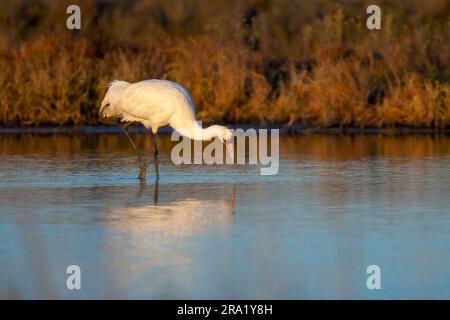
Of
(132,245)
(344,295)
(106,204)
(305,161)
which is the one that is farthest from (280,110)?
(344,295)

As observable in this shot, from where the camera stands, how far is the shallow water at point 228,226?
10141 millimetres

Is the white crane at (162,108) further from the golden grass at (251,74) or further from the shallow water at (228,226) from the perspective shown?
the golden grass at (251,74)

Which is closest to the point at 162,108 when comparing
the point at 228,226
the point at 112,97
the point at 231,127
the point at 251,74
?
the point at 112,97

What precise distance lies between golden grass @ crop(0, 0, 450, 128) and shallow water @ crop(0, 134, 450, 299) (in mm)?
3880

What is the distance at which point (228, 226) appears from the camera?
12.8m

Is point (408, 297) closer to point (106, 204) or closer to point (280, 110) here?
point (106, 204)

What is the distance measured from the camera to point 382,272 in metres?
10.4

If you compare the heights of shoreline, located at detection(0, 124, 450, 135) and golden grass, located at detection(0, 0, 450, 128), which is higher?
golden grass, located at detection(0, 0, 450, 128)

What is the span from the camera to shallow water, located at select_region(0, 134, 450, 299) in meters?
10.1

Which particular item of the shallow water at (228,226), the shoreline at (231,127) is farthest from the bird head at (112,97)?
the shoreline at (231,127)

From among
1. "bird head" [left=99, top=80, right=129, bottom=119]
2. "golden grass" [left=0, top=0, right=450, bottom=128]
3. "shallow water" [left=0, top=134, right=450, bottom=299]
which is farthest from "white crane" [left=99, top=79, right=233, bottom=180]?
"golden grass" [left=0, top=0, right=450, bottom=128]

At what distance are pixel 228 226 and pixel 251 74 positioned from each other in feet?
39.8

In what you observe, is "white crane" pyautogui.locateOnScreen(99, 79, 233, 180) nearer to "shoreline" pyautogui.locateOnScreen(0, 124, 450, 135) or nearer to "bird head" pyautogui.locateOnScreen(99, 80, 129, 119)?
"bird head" pyautogui.locateOnScreen(99, 80, 129, 119)
